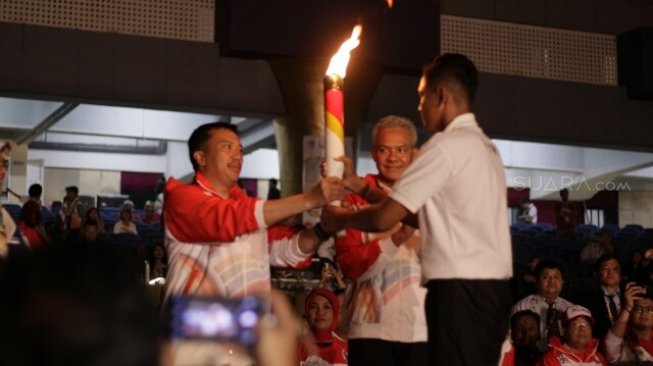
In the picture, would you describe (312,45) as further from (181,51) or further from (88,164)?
(88,164)

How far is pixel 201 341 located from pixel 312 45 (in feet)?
30.8

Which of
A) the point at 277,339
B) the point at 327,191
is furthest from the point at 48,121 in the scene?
the point at 277,339

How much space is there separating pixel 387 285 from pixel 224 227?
0.64 meters

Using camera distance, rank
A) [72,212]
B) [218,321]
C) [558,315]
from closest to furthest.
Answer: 1. [218,321]
2. [558,315]
3. [72,212]

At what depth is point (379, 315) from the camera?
11.4 feet

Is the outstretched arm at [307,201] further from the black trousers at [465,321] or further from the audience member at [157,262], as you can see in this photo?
the audience member at [157,262]

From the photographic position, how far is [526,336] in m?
6.39

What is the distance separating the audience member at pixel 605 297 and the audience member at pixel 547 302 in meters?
0.21

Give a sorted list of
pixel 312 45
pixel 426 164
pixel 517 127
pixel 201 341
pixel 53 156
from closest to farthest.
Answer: pixel 201 341 < pixel 426 164 < pixel 312 45 < pixel 517 127 < pixel 53 156

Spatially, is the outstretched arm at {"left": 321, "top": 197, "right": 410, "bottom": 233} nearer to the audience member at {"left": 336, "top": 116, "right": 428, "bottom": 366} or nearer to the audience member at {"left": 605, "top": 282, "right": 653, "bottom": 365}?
the audience member at {"left": 336, "top": 116, "right": 428, "bottom": 366}

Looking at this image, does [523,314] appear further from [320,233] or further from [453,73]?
[453,73]

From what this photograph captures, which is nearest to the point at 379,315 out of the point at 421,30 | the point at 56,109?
the point at 421,30

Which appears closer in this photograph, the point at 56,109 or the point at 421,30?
the point at 421,30

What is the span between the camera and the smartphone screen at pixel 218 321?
114 centimetres
